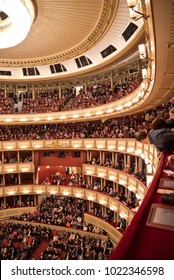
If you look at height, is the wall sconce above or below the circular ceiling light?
below

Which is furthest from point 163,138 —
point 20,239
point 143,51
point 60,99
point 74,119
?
point 60,99

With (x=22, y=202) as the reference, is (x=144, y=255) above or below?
above

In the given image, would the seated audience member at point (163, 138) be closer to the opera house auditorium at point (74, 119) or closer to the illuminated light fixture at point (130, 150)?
the opera house auditorium at point (74, 119)

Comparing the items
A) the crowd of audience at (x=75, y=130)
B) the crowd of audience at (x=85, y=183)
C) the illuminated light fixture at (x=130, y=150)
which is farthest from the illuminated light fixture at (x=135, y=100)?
the crowd of audience at (x=85, y=183)

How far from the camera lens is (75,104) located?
2248 centimetres

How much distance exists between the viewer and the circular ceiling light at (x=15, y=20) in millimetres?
13445

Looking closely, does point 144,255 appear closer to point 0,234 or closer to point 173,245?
point 173,245

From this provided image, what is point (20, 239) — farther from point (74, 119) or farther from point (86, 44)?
point (86, 44)

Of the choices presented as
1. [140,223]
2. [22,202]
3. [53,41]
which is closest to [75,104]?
[53,41]

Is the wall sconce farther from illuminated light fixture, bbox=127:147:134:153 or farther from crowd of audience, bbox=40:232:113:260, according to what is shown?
crowd of audience, bbox=40:232:113:260

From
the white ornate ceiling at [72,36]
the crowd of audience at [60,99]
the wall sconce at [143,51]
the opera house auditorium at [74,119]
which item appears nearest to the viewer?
the wall sconce at [143,51]

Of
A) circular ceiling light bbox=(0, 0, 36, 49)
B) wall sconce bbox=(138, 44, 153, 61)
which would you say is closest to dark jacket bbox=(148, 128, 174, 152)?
wall sconce bbox=(138, 44, 153, 61)

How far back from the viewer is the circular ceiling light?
13.4m

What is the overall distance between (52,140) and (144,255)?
2067 cm
